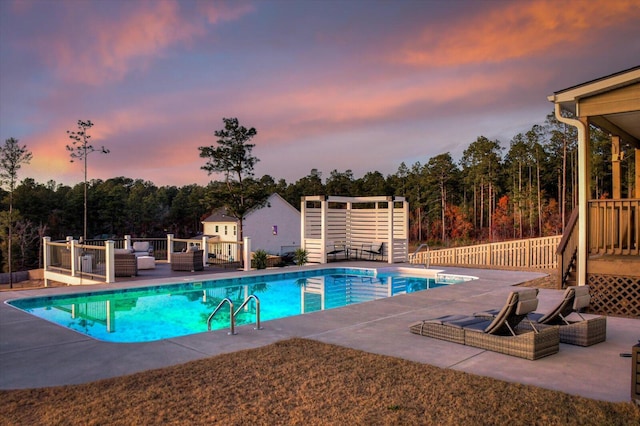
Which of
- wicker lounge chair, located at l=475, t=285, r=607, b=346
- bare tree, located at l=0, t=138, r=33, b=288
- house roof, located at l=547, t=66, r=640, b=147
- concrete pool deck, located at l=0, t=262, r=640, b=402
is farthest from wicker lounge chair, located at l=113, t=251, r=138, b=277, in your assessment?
bare tree, located at l=0, t=138, r=33, b=288

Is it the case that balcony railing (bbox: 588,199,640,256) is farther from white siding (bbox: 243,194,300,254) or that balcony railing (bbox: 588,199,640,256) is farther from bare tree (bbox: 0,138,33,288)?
white siding (bbox: 243,194,300,254)

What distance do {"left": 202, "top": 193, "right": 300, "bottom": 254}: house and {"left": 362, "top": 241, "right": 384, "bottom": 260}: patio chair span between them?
16.7 metres

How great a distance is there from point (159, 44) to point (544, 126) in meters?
36.5

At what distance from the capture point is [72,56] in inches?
587

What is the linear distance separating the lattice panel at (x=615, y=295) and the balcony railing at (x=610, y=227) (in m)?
0.50

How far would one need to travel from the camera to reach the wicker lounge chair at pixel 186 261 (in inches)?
543

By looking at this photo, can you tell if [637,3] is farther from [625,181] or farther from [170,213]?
[170,213]

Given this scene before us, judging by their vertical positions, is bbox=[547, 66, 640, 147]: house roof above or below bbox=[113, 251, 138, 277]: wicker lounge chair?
above

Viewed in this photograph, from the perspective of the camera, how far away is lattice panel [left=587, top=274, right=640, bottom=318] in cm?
761

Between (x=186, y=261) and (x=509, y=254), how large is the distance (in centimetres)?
1066

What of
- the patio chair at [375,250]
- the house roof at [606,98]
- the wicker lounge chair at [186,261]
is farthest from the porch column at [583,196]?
the wicker lounge chair at [186,261]

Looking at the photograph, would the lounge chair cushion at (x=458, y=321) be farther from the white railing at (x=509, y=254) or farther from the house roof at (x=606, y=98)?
the white railing at (x=509, y=254)

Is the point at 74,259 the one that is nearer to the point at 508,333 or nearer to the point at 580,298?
the point at 508,333

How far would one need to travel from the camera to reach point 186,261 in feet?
45.3
